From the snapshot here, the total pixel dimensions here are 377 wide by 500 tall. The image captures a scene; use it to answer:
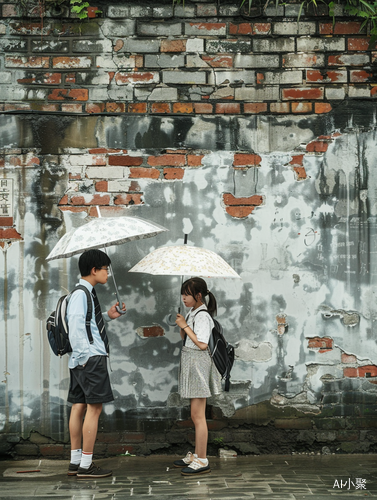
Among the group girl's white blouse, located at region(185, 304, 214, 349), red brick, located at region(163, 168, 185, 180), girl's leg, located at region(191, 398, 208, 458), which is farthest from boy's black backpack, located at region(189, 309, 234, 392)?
red brick, located at region(163, 168, 185, 180)

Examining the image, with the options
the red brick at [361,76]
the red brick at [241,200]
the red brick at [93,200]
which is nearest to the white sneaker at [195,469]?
the red brick at [241,200]

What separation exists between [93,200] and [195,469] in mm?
2286

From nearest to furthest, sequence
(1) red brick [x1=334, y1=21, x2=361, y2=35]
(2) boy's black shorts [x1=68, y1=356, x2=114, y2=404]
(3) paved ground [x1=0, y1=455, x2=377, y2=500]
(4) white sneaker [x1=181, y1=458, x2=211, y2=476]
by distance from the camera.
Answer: (3) paved ground [x1=0, y1=455, x2=377, y2=500], (2) boy's black shorts [x1=68, y1=356, x2=114, y2=404], (4) white sneaker [x1=181, y1=458, x2=211, y2=476], (1) red brick [x1=334, y1=21, x2=361, y2=35]

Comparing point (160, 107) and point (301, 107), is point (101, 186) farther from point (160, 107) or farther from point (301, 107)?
point (301, 107)

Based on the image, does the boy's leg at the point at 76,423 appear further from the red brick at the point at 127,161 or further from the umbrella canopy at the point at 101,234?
the red brick at the point at 127,161

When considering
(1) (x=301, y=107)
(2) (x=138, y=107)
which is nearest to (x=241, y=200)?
(1) (x=301, y=107)

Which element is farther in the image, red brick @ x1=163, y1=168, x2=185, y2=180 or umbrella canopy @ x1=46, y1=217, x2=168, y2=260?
red brick @ x1=163, y1=168, x2=185, y2=180

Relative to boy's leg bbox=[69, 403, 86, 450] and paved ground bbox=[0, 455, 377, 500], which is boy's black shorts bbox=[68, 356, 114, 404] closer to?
boy's leg bbox=[69, 403, 86, 450]

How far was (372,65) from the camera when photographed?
4977 mm

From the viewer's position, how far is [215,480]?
4.23 metres

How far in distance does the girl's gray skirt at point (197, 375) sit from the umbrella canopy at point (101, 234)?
3.24 feet

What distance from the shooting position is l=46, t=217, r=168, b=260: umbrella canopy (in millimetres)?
4027

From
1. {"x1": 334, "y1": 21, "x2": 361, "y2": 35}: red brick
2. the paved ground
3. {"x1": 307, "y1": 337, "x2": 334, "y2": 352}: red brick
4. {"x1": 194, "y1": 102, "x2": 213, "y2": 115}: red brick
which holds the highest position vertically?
{"x1": 334, "y1": 21, "x2": 361, "y2": 35}: red brick

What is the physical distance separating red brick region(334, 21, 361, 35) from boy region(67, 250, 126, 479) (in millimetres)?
2774
